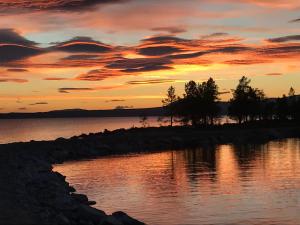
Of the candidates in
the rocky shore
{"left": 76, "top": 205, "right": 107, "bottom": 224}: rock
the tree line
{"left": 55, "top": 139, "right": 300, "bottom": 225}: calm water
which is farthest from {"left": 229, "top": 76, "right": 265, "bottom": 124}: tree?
{"left": 76, "top": 205, "right": 107, "bottom": 224}: rock

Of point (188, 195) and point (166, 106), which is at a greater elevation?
point (166, 106)

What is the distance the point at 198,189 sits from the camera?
37.3 meters

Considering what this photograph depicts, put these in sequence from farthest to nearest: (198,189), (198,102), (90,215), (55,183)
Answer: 1. (198,102)
2. (198,189)
3. (55,183)
4. (90,215)

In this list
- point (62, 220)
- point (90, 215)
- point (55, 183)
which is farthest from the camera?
point (55, 183)

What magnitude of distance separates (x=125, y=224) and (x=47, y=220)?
145 inches

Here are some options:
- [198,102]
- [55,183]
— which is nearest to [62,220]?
[55,183]

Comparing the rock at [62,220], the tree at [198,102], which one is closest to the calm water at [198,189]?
the rock at [62,220]

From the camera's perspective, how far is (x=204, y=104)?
426ft

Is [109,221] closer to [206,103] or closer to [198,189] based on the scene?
[198,189]

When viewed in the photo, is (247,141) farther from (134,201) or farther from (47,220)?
(47,220)

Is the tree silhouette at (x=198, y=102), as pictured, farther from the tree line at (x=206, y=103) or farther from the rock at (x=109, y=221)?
the rock at (x=109, y=221)

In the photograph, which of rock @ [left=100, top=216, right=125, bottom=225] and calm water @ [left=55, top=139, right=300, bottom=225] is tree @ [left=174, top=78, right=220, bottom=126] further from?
rock @ [left=100, top=216, right=125, bottom=225]

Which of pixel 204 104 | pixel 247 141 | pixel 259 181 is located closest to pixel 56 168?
pixel 259 181

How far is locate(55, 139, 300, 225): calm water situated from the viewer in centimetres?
2756
